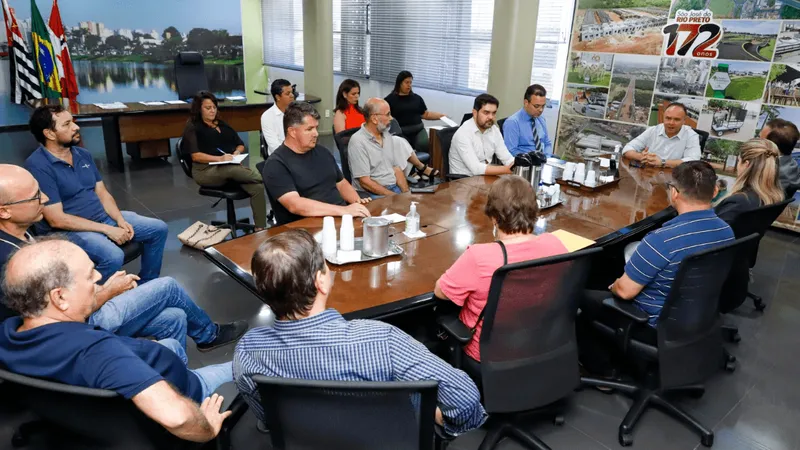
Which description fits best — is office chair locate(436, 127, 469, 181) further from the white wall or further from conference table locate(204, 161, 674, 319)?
the white wall

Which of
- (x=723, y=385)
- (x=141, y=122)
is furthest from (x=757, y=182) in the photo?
(x=141, y=122)

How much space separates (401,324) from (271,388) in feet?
4.90

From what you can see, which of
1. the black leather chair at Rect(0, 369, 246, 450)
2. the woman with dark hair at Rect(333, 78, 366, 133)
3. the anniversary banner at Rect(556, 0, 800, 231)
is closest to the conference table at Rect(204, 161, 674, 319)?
the black leather chair at Rect(0, 369, 246, 450)

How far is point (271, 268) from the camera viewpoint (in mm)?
1413

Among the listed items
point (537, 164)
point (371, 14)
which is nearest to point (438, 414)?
point (537, 164)

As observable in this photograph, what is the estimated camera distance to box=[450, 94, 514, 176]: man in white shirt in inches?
167

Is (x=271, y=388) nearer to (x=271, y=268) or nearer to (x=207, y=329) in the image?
(x=271, y=268)

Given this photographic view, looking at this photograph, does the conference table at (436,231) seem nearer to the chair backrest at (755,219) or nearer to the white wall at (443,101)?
the chair backrest at (755,219)

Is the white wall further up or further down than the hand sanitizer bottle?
further up

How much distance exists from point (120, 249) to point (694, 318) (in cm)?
310

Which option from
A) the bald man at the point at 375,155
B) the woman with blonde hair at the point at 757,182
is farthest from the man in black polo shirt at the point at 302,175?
the woman with blonde hair at the point at 757,182

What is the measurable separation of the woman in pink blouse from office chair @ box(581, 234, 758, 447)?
514 mm

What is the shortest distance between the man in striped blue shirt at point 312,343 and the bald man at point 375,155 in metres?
2.52

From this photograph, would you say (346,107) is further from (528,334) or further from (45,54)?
(45,54)
